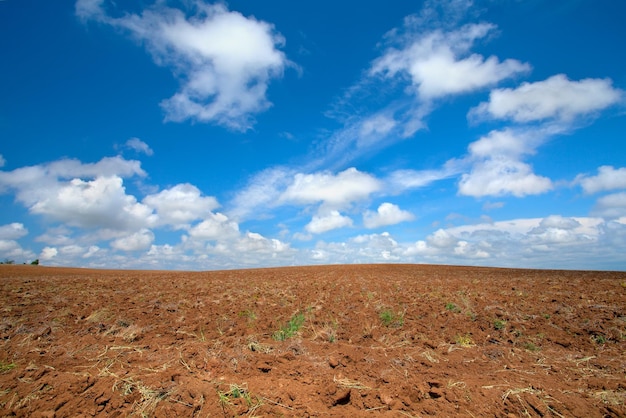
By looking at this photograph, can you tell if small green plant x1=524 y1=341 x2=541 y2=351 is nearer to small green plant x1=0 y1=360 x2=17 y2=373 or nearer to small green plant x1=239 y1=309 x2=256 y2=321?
small green plant x1=239 y1=309 x2=256 y2=321

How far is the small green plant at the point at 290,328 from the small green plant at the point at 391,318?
2.49 metres

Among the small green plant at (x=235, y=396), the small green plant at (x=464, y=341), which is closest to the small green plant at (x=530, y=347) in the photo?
the small green plant at (x=464, y=341)

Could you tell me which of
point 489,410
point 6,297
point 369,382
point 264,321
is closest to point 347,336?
point 264,321

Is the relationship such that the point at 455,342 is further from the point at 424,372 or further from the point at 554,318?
the point at 554,318

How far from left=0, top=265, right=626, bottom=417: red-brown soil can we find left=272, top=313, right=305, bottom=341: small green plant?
0.07 meters

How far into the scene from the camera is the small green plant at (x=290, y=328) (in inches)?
341

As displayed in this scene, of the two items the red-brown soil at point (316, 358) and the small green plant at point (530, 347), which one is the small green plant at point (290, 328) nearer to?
the red-brown soil at point (316, 358)

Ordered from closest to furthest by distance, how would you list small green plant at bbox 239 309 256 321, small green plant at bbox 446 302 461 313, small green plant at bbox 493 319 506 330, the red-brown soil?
1. the red-brown soil
2. small green plant at bbox 493 319 506 330
3. small green plant at bbox 239 309 256 321
4. small green plant at bbox 446 302 461 313

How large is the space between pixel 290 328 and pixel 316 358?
2.90 m

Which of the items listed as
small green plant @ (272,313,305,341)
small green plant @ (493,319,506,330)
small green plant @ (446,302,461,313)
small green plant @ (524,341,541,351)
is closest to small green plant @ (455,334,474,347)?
small green plant @ (524,341,541,351)

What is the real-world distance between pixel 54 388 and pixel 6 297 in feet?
41.4

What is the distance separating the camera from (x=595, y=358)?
291 inches

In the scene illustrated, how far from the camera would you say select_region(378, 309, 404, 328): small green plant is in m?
10.0

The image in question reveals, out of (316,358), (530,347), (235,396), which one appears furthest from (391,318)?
(235,396)
